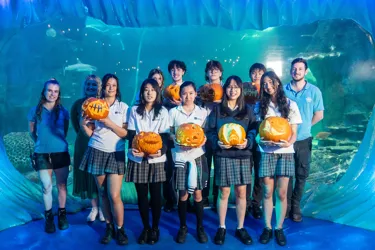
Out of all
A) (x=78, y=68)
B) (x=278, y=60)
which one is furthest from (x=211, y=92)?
(x=78, y=68)

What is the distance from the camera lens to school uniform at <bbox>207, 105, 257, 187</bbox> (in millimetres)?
3080

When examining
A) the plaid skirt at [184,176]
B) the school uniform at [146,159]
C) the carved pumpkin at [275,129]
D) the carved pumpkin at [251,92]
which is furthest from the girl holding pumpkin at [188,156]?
the carved pumpkin at [251,92]

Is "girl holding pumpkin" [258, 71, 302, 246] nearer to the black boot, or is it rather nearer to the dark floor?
the dark floor

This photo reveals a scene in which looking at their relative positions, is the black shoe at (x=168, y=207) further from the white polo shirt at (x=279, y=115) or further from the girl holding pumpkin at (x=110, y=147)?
the white polo shirt at (x=279, y=115)

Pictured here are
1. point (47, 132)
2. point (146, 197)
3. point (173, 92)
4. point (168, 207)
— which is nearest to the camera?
point (146, 197)

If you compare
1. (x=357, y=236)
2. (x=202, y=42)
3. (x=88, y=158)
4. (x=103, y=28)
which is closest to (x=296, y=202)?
(x=357, y=236)

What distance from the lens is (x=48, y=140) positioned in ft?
11.6

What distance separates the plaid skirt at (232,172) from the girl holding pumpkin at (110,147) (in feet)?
3.05

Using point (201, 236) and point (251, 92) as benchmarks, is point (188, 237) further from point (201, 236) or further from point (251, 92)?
point (251, 92)

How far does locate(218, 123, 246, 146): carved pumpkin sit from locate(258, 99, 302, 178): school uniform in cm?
36

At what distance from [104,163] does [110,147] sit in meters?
0.16

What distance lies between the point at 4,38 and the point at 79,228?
8.85 ft

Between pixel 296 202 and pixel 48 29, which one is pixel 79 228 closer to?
pixel 296 202

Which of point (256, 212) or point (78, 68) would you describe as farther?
point (78, 68)
